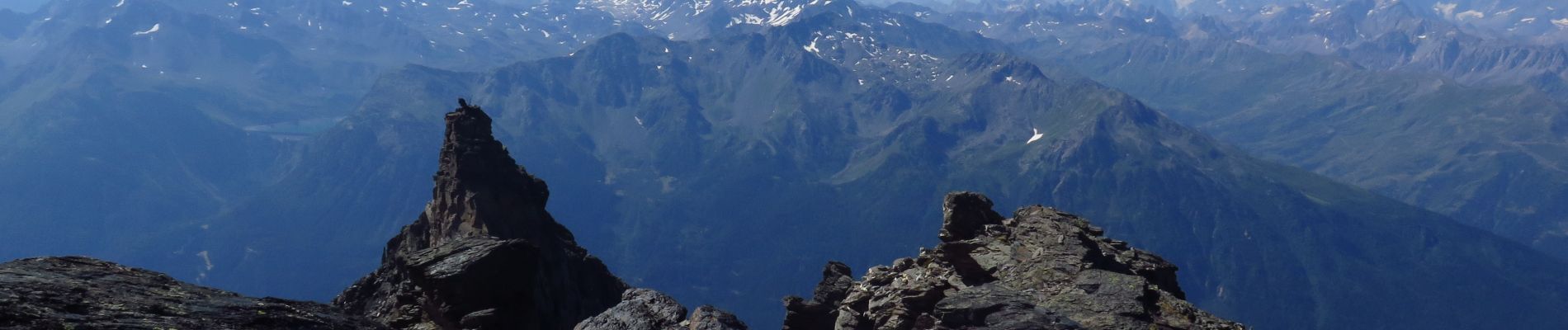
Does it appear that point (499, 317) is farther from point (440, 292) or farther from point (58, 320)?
point (58, 320)

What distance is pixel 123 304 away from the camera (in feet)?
74.7

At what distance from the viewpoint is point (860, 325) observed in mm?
35750

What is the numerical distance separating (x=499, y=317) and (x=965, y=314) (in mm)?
16836

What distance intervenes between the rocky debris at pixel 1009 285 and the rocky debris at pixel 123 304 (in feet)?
58.4

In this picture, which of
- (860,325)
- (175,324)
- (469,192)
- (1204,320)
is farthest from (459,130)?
(1204,320)

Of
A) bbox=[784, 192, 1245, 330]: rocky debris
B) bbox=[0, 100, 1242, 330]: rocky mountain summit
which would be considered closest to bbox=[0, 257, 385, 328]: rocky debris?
bbox=[0, 100, 1242, 330]: rocky mountain summit

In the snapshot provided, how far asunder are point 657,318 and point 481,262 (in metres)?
6.92

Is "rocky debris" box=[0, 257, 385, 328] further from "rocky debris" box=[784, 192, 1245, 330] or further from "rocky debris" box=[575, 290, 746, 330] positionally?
"rocky debris" box=[784, 192, 1245, 330]

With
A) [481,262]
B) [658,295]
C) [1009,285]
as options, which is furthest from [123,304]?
[1009,285]

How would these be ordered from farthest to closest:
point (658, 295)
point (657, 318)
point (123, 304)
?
point (658, 295) → point (657, 318) → point (123, 304)

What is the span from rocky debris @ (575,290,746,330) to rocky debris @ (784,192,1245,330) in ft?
19.5

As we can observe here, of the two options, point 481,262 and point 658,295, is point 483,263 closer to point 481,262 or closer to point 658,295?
point 481,262

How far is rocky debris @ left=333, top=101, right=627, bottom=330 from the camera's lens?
111 feet

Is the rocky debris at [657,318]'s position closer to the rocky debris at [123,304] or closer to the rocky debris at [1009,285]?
the rocky debris at [1009,285]
